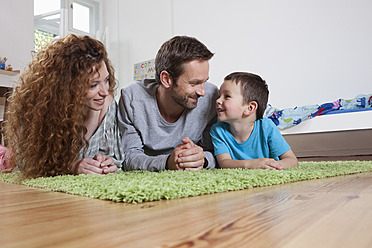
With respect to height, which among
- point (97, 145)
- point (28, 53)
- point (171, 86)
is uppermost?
point (28, 53)

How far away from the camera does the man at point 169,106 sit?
1598mm

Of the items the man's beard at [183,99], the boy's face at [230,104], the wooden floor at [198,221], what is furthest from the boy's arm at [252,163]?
the wooden floor at [198,221]

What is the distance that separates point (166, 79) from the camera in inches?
65.6

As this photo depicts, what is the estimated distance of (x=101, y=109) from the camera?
1.61 metres

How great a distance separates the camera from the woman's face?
4.74 feet

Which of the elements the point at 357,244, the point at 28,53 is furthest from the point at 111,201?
the point at 28,53

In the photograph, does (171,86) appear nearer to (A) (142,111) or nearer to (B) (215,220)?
(A) (142,111)

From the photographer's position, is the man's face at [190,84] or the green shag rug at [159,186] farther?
the man's face at [190,84]

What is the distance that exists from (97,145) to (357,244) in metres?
1.31

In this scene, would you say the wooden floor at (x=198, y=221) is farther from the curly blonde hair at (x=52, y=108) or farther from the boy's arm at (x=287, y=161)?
the boy's arm at (x=287, y=161)

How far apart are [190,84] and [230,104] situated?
0.22 m

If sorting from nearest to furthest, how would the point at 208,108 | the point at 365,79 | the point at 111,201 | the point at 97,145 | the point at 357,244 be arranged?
the point at 357,244 → the point at 111,201 → the point at 97,145 → the point at 208,108 → the point at 365,79

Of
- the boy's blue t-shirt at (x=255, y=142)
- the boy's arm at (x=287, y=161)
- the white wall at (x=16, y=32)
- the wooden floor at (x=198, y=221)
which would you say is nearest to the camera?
the wooden floor at (x=198, y=221)

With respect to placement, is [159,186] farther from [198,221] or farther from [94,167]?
[94,167]
